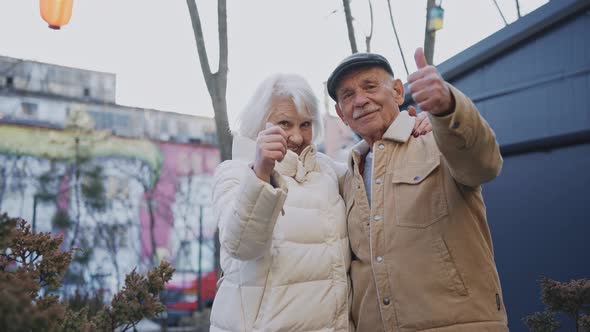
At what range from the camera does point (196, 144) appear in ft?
52.3

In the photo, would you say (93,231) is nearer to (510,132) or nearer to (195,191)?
(195,191)

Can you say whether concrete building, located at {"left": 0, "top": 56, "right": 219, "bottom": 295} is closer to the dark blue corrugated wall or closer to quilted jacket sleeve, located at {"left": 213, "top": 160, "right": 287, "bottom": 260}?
the dark blue corrugated wall

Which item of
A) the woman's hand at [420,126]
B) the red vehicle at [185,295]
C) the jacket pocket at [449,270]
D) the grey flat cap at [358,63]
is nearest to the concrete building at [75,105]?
the red vehicle at [185,295]

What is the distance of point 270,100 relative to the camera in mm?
2260

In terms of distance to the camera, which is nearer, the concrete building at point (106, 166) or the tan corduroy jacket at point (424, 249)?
the tan corduroy jacket at point (424, 249)

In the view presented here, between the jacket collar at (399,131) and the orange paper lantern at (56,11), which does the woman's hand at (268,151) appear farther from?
the orange paper lantern at (56,11)

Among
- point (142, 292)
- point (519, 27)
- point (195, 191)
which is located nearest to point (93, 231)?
point (195, 191)

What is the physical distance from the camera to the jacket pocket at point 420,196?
2059mm

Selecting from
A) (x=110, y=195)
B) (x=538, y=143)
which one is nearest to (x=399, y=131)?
(x=538, y=143)

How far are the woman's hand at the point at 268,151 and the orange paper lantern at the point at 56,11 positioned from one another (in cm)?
408

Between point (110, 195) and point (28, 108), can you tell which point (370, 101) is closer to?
point (110, 195)

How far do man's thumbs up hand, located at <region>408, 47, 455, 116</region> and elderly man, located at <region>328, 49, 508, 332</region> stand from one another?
0.05 m

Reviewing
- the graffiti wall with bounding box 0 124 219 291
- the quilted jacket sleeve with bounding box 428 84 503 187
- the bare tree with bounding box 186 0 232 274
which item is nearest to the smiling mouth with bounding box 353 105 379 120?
the quilted jacket sleeve with bounding box 428 84 503 187

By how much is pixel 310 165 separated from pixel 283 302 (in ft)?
2.06
